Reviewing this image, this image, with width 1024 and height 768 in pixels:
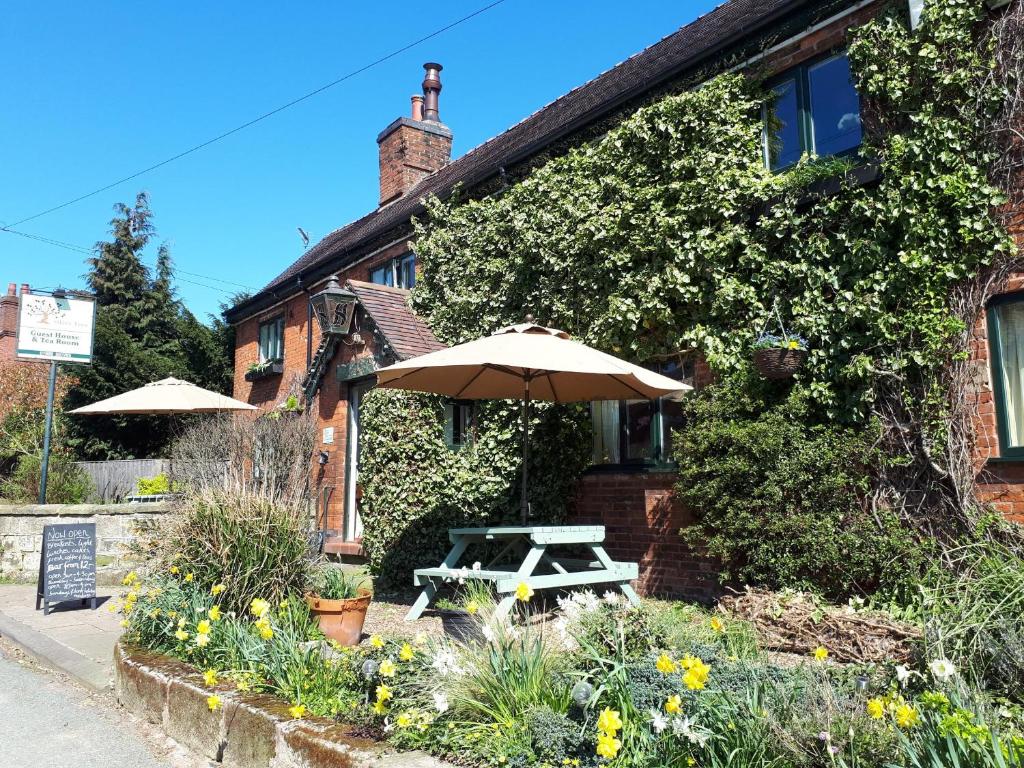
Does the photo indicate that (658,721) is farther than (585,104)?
No

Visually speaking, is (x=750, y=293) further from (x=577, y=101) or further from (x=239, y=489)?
(x=577, y=101)

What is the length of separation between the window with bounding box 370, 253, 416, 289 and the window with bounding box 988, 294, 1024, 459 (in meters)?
8.76

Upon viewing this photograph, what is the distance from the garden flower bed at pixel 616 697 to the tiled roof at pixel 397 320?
5.28 metres

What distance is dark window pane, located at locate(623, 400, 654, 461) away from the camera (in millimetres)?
8492

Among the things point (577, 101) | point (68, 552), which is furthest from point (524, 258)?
point (68, 552)

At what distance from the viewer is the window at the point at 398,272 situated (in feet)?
43.4

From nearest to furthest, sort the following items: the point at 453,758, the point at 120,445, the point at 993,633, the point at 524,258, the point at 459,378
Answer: the point at 453,758 < the point at 993,633 < the point at 459,378 < the point at 524,258 < the point at 120,445

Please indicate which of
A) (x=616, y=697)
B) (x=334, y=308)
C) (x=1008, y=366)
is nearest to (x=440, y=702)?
(x=616, y=697)

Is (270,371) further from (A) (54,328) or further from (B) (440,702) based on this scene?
(B) (440,702)

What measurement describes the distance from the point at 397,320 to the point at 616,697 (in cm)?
775

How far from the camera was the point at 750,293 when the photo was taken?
735 centimetres

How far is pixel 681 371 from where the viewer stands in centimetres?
822

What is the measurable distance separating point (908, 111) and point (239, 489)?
247 inches

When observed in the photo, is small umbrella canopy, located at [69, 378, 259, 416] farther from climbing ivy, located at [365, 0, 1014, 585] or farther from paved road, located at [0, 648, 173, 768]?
paved road, located at [0, 648, 173, 768]
